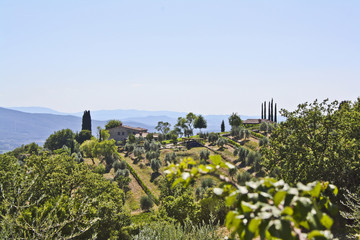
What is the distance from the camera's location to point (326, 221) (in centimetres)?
221

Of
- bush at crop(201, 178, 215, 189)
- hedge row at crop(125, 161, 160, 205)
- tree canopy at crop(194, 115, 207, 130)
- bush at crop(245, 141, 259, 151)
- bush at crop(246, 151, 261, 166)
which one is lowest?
hedge row at crop(125, 161, 160, 205)

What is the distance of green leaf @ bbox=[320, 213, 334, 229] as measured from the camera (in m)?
2.17

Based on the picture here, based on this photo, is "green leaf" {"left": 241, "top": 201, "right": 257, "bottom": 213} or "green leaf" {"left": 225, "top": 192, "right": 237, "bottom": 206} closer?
"green leaf" {"left": 241, "top": 201, "right": 257, "bottom": 213}

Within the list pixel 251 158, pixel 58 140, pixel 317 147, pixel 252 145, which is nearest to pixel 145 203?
pixel 251 158

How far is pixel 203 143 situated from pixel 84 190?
51680 millimetres

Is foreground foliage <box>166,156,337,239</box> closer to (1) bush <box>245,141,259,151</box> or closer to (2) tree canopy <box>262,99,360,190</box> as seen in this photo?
(2) tree canopy <box>262,99,360,190</box>

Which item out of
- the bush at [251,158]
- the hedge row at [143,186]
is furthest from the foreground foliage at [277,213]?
the bush at [251,158]

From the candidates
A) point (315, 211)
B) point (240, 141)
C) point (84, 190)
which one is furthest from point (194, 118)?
point (315, 211)

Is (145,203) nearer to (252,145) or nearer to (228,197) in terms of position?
(252,145)

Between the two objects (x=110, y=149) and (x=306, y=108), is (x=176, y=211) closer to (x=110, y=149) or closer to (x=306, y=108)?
(x=306, y=108)

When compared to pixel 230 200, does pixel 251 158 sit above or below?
below

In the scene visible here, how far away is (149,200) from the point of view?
39.1 m

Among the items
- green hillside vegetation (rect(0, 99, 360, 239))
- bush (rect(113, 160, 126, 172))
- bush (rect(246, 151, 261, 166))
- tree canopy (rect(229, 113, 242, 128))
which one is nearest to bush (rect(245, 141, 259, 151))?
bush (rect(246, 151, 261, 166))

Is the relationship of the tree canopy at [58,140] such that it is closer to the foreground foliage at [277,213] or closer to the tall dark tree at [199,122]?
the tall dark tree at [199,122]
